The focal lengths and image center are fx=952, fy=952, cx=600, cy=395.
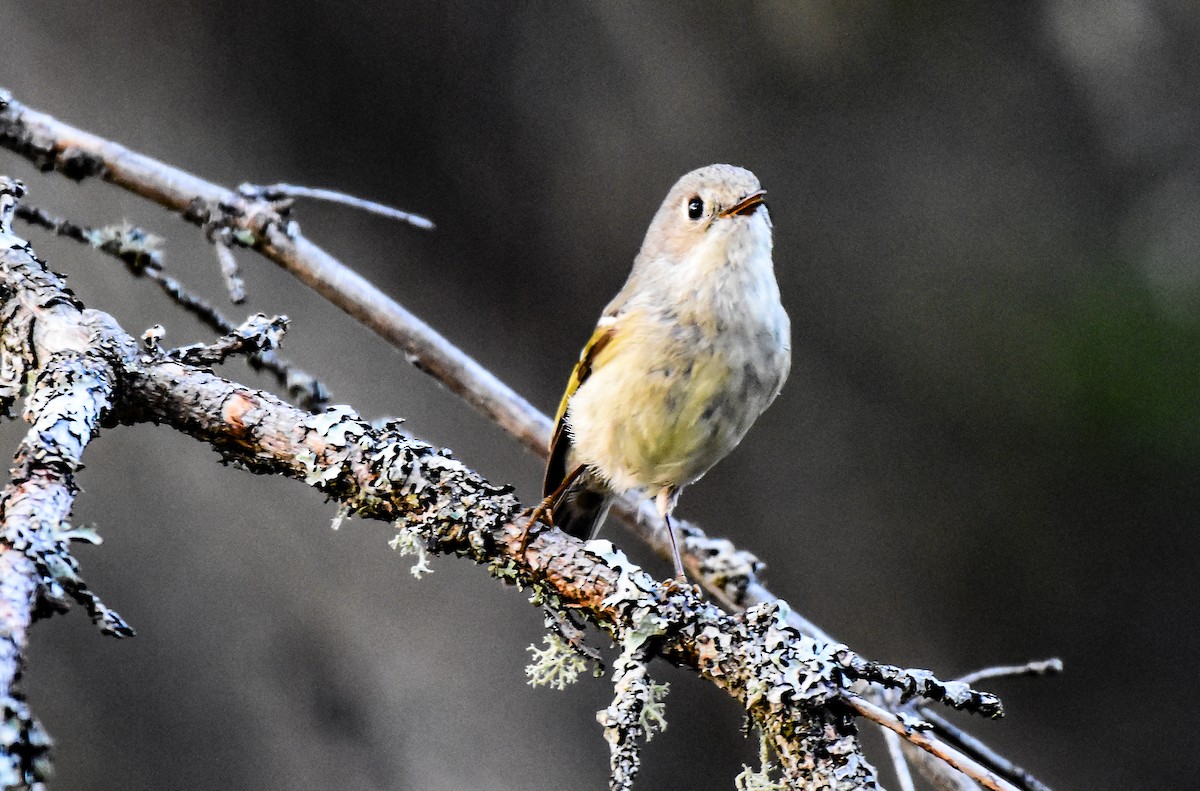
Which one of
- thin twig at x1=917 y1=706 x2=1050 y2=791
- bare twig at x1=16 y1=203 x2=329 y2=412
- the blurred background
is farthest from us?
the blurred background

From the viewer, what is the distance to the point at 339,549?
2.08 meters

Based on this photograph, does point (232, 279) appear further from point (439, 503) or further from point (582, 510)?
point (582, 510)

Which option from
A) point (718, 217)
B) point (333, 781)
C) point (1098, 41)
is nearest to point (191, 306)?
A: point (718, 217)

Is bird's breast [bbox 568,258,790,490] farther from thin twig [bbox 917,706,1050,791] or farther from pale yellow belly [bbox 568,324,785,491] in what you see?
thin twig [bbox 917,706,1050,791]

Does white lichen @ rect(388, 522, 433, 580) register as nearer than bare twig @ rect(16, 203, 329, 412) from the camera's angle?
Yes

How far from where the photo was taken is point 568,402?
1608mm

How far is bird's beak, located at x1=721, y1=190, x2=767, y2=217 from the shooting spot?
151 centimetres

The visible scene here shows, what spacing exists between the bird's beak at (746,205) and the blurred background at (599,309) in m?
0.56

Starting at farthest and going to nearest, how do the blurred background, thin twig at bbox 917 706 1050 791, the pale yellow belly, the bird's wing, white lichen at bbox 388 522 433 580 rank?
1. the blurred background
2. the bird's wing
3. the pale yellow belly
4. thin twig at bbox 917 706 1050 791
5. white lichen at bbox 388 522 433 580

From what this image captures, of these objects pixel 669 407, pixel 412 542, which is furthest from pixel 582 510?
pixel 412 542

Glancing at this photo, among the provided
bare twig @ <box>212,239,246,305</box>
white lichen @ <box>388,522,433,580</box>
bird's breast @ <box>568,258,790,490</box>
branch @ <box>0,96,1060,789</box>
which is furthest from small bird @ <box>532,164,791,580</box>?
bare twig @ <box>212,239,246,305</box>

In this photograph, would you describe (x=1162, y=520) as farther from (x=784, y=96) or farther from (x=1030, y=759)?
(x=784, y=96)

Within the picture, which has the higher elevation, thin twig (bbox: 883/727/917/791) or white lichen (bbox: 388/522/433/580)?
white lichen (bbox: 388/522/433/580)

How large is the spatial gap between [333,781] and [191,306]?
120 cm
